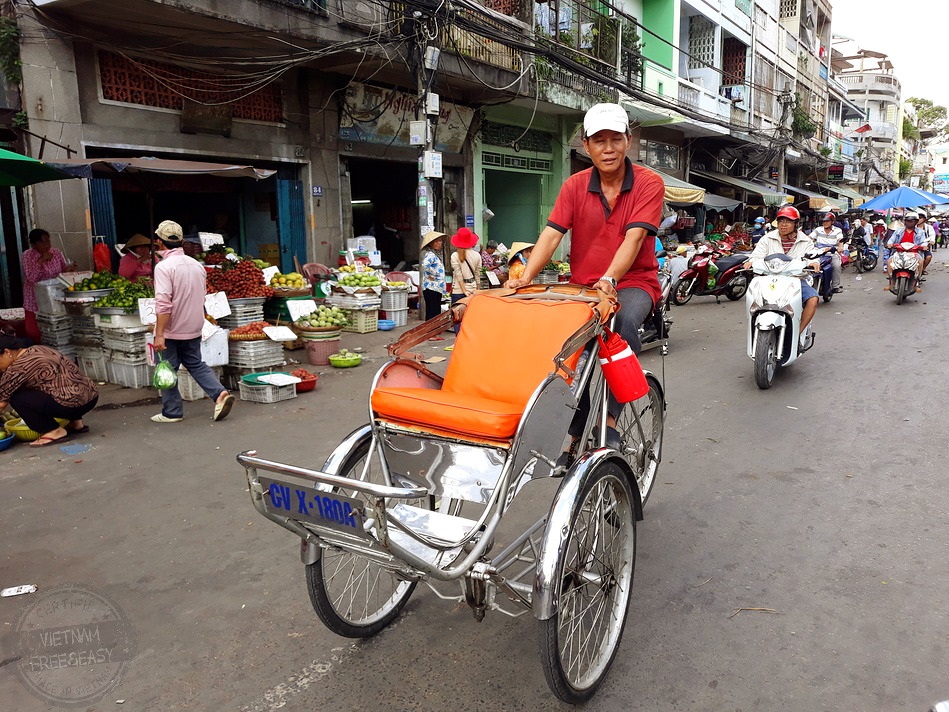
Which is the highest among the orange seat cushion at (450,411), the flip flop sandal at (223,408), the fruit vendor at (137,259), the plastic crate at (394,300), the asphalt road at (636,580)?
the fruit vendor at (137,259)

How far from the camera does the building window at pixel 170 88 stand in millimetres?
9117

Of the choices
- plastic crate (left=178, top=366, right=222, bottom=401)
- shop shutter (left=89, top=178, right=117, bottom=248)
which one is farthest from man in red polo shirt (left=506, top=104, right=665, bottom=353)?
shop shutter (left=89, top=178, right=117, bottom=248)

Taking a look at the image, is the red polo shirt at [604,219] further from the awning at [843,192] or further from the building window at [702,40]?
the awning at [843,192]

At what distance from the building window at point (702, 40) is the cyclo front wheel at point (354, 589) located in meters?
25.0

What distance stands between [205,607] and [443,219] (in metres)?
12.6

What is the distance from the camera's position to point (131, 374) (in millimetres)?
7375

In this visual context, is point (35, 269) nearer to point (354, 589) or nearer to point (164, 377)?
point (164, 377)

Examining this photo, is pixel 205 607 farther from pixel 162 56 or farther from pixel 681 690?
pixel 162 56

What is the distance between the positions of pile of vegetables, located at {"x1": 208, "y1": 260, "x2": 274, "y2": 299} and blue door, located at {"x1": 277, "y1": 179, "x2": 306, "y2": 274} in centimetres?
349

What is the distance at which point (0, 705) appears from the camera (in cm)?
255

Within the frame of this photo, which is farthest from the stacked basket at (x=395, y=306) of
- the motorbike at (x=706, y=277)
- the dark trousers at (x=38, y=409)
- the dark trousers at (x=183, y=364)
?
the dark trousers at (x=38, y=409)

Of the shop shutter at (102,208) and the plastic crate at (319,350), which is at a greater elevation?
the shop shutter at (102,208)

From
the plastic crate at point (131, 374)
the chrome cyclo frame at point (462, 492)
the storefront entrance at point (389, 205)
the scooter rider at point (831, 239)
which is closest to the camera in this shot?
the chrome cyclo frame at point (462, 492)

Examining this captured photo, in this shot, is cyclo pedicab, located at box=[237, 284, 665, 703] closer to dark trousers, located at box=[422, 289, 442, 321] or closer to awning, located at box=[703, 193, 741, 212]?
dark trousers, located at box=[422, 289, 442, 321]
